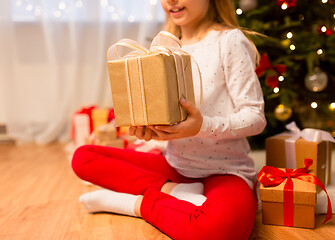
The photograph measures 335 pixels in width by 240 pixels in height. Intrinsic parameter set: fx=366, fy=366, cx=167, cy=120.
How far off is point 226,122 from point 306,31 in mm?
1046

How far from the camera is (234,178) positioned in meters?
1.07

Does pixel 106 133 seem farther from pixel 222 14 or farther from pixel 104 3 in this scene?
pixel 104 3

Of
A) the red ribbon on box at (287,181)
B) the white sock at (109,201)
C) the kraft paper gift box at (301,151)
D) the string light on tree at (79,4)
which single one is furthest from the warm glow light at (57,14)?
the red ribbon on box at (287,181)

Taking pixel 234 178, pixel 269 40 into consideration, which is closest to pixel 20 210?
pixel 234 178

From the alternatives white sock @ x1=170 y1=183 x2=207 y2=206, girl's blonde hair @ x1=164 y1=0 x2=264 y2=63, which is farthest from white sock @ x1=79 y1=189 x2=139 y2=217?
girl's blonde hair @ x1=164 y1=0 x2=264 y2=63

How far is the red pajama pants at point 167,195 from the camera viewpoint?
0.91 m

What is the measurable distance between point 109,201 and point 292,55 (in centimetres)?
111

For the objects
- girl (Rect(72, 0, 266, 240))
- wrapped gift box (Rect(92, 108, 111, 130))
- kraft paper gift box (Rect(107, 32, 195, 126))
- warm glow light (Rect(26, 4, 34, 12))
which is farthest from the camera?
warm glow light (Rect(26, 4, 34, 12))

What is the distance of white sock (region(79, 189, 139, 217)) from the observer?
1131mm

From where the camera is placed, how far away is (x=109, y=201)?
3.77 feet

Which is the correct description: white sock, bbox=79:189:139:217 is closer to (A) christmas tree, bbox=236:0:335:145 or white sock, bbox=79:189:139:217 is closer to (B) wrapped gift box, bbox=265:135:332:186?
(B) wrapped gift box, bbox=265:135:332:186

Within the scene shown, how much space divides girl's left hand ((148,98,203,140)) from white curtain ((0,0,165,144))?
4.55ft

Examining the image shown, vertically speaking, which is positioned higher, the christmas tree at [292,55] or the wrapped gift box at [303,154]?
the christmas tree at [292,55]

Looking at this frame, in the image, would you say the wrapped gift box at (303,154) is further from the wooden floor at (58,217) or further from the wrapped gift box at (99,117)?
the wrapped gift box at (99,117)
